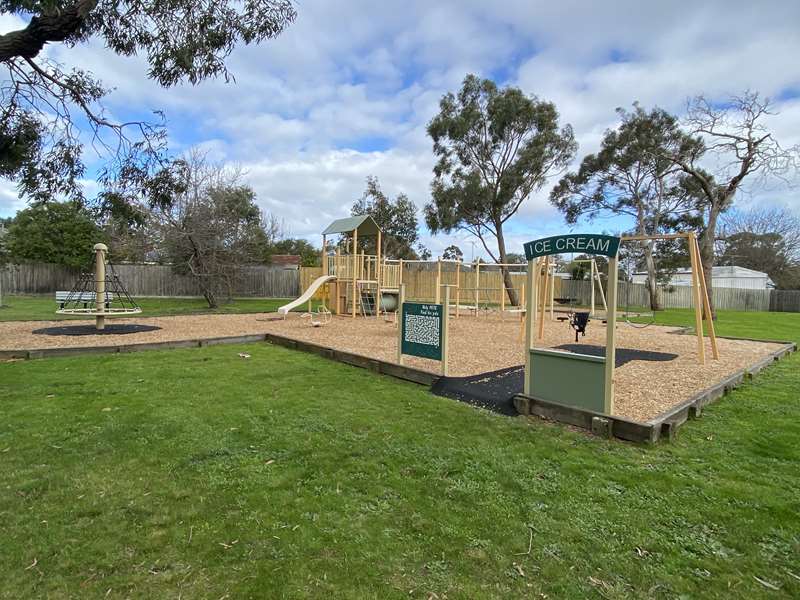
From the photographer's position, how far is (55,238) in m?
27.4

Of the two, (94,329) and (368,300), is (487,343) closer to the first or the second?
(368,300)

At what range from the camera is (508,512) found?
9.33 ft

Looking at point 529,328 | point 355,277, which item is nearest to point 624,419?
point 529,328

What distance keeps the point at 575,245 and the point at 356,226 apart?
40.0ft

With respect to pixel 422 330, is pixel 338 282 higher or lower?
higher

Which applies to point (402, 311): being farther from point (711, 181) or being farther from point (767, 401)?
Result: point (711, 181)

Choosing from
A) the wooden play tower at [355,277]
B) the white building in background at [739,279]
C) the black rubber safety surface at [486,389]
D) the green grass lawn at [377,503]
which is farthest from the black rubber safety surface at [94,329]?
the white building in background at [739,279]

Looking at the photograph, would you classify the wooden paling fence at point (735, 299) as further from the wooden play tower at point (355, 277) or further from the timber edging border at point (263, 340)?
the timber edging border at point (263, 340)

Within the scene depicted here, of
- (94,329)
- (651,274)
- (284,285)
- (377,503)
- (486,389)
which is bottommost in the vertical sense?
(377,503)

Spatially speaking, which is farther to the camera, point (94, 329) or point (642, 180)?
point (642, 180)

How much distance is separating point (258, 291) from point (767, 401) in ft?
78.1

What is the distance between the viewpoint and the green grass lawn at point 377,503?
2191 mm

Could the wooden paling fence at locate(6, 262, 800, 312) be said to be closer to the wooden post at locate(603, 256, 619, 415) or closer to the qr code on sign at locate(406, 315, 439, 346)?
the qr code on sign at locate(406, 315, 439, 346)

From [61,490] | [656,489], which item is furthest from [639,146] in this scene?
[61,490]
